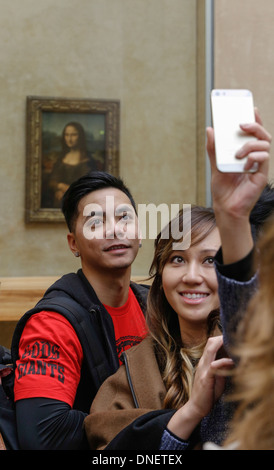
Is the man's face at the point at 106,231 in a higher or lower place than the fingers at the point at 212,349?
higher

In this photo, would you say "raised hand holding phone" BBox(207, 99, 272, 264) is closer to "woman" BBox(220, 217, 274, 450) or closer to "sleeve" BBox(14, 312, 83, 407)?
"woman" BBox(220, 217, 274, 450)

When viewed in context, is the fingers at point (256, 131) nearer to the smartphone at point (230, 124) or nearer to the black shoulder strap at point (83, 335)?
the smartphone at point (230, 124)

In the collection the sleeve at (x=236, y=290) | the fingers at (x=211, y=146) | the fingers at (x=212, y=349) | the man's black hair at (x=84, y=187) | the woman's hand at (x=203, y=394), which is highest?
the fingers at (x=211, y=146)

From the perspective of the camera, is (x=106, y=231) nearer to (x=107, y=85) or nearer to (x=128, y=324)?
(x=128, y=324)

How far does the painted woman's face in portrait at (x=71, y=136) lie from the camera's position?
507cm

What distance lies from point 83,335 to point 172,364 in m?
0.51

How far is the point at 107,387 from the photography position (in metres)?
1.86

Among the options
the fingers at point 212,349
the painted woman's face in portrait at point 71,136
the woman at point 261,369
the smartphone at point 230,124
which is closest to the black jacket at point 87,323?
the fingers at point 212,349

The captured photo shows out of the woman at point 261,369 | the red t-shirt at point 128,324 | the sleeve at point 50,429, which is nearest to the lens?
the woman at point 261,369

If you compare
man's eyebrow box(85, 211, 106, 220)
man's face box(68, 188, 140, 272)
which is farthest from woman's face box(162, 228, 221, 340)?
man's eyebrow box(85, 211, 106, 220)

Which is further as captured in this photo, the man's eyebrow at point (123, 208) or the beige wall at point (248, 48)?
the beige wall at point (248, 48)

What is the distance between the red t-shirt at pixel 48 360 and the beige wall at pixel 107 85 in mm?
2786

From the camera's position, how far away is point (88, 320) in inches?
91.4

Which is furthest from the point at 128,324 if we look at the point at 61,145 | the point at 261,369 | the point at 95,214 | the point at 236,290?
the point at 61,145
